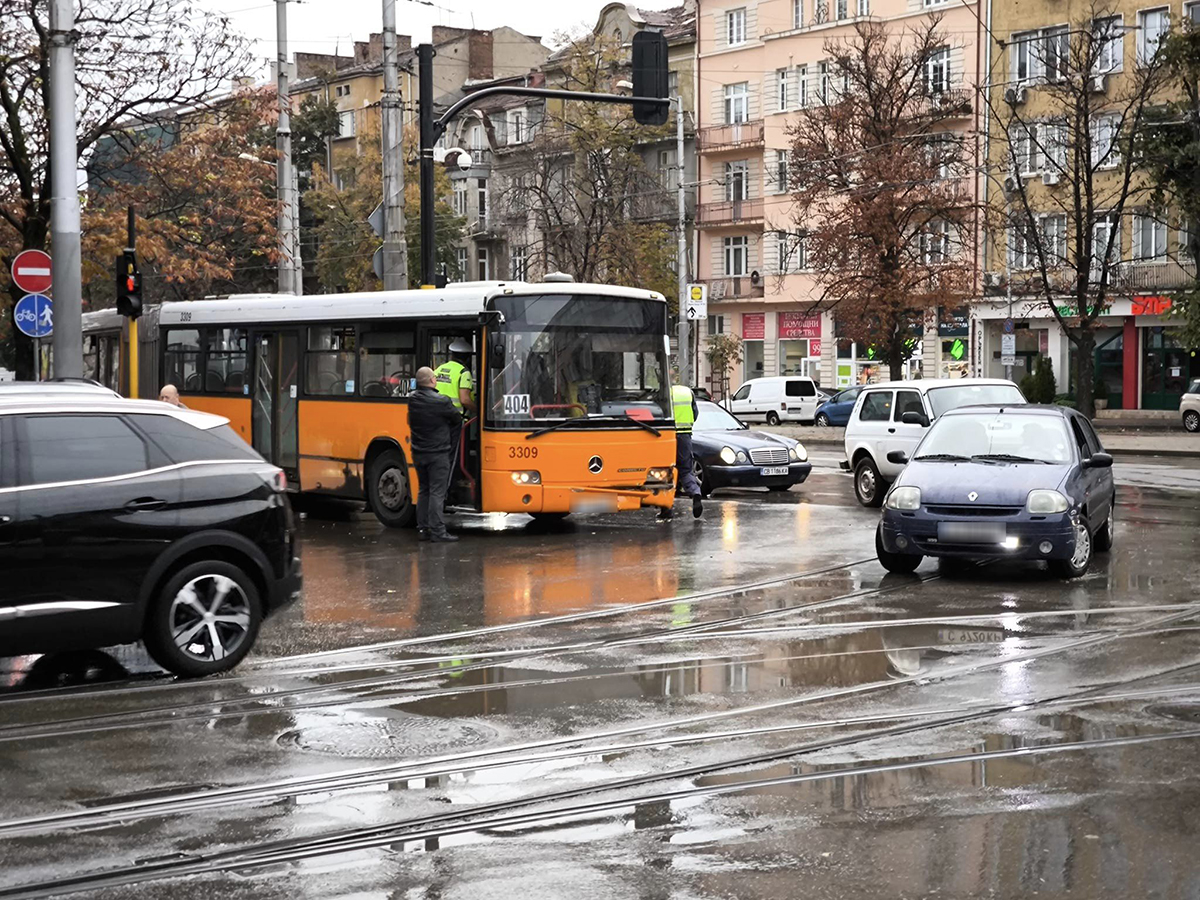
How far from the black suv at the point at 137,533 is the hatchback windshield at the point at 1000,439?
6988 mm

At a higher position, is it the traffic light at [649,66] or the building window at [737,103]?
the building window at [737,103]

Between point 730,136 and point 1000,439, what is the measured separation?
55183mm

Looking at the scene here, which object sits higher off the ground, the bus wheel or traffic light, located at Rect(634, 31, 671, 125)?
traffic light, located at Rect(634, 31, 671, 125)

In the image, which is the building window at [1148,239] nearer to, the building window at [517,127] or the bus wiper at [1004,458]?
the building window at [517,127]

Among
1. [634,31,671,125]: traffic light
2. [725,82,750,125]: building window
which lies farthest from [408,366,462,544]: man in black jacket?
[725,82,750,125]: building window

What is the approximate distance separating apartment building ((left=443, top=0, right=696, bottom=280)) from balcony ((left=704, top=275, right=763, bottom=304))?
2375 mm

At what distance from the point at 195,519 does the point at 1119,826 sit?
5.70m

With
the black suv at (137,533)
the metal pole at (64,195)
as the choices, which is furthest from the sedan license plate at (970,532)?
the metal pole at (64,195)

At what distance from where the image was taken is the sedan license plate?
13844 millimetres

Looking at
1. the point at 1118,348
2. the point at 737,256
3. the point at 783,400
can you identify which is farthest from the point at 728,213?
the point at 1118,348

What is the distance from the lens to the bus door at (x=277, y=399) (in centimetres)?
2158

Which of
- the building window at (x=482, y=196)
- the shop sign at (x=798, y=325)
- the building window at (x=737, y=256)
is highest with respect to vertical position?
the building window at (x=482, y=196)

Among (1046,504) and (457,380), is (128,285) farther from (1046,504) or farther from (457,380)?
(1046,504)

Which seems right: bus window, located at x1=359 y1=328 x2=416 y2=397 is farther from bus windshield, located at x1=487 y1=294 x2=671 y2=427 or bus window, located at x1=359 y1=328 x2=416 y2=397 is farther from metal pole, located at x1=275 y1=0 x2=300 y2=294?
metal pole, located at x1=275 y1=0 x2=300 y2=294
